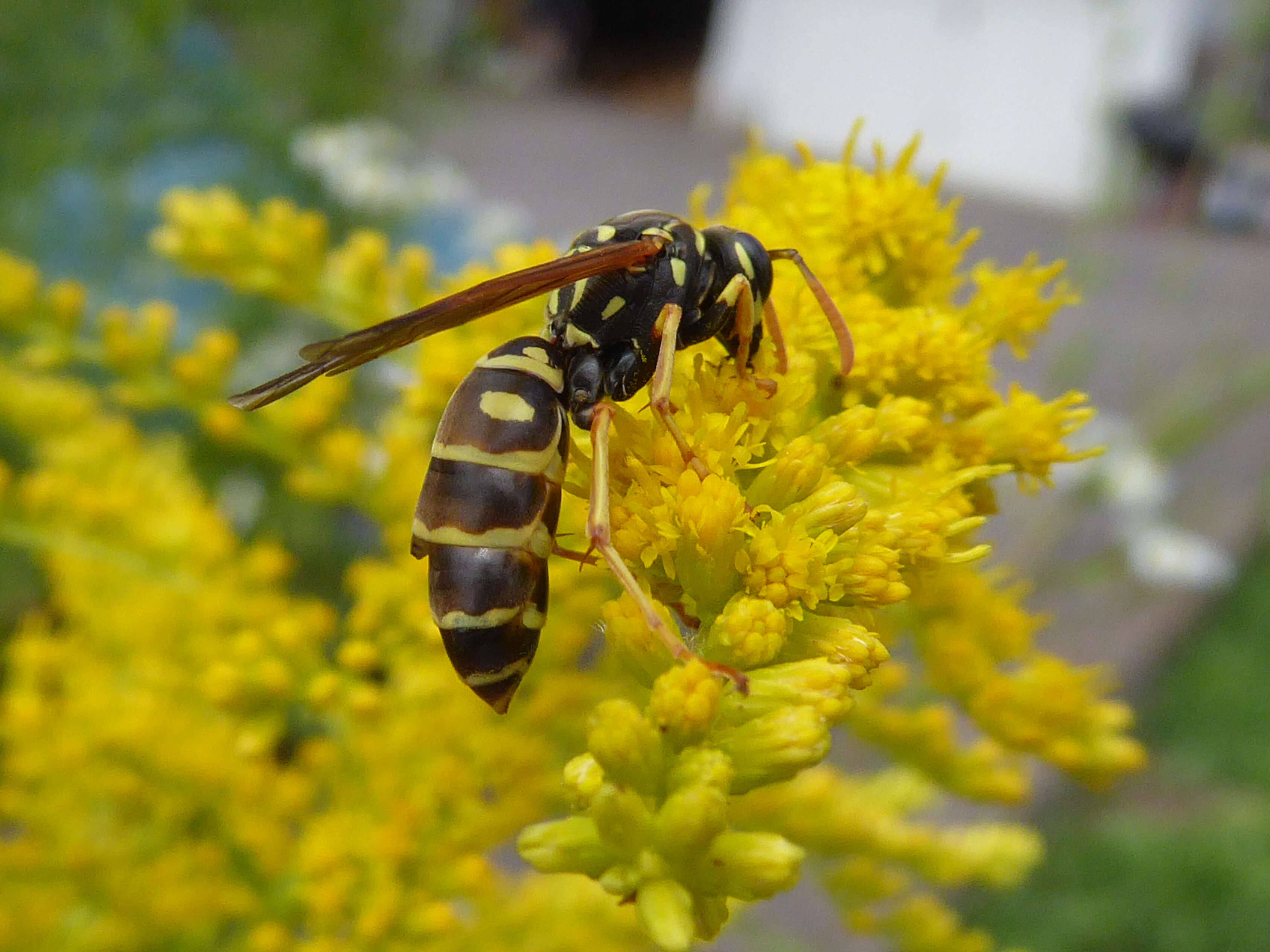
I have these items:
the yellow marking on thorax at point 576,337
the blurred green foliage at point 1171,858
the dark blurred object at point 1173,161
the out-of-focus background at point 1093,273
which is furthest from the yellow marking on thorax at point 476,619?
the dark blurred object at point 1173,161

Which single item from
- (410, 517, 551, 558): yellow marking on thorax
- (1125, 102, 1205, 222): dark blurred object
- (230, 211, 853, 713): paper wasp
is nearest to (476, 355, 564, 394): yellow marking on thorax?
(230, 211, 853, 713): paper wasp

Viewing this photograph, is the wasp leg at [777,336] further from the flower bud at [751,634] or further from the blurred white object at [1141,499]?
the blurred white object at [1141,499]

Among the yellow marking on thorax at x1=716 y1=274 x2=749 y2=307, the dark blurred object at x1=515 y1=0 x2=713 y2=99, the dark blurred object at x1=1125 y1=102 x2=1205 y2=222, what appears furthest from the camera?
the dark blurred object at x1=515 y1=0 x2=713 y2=99

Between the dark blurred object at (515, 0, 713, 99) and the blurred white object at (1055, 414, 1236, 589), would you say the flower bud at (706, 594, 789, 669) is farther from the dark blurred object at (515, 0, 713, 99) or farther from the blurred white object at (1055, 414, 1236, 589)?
the dark blurred object at (515, 0, 713, 99)

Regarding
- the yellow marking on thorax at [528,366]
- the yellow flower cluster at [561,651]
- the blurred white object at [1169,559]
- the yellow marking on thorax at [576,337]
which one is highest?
the yellow marking on thorax at [576,337]

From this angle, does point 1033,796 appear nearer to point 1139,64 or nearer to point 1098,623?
point 1098,623

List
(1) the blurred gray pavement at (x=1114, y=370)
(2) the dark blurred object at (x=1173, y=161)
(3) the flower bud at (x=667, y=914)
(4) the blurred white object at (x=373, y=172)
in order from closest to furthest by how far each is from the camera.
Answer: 1. (3) the flower bud at (x=667, y=914)
2. (4) the blurred white object at (x=373, y=172)
3. (1) the blurred gray pavement at (x=1114, y=370)
4. (2) the dark blurred object at (x=1173, y=161)

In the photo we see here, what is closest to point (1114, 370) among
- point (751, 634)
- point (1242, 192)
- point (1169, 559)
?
point (1242, 192)
